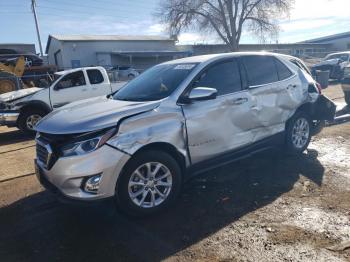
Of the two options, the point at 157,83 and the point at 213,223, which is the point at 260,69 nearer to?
the point at 157,83

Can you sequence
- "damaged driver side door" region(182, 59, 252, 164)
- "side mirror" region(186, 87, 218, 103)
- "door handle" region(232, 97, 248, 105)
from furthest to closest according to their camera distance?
"door handle" region(232, 97, 248, 105) < "damaged driver side door" region(182, 59, 252, 164) < "side mirror" region(186, 87, 218, 103)

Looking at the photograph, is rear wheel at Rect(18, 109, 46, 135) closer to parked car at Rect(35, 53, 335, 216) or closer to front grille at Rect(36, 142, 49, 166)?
parked car at Rect(35, 53, 335, 216)

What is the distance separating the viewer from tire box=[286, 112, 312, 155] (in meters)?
5.73

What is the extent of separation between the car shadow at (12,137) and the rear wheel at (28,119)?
23 centimetres

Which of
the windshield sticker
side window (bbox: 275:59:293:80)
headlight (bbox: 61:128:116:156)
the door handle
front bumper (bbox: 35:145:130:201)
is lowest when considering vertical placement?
front bumper (bbox: 35:145:130:201)

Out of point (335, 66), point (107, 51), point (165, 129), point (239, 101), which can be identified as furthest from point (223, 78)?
point (107, 51)

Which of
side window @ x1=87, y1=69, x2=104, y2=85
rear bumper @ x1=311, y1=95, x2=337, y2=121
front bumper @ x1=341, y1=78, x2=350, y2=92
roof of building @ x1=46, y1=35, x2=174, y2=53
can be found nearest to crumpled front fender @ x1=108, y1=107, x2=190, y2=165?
rear bumper @ x1=311, y1=95, x2=337, y2=121

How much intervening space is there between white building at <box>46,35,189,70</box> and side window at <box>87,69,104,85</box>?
27617 mm

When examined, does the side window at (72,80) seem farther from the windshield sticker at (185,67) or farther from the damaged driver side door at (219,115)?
the damaged driver side door at (219,115)

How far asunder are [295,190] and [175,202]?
1.60 meters

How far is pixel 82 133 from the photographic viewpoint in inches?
142

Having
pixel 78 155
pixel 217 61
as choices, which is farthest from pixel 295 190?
pixel 78 155

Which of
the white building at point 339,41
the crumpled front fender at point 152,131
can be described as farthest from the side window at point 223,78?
the white building at point 339,41

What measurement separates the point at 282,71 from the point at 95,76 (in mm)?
6712
